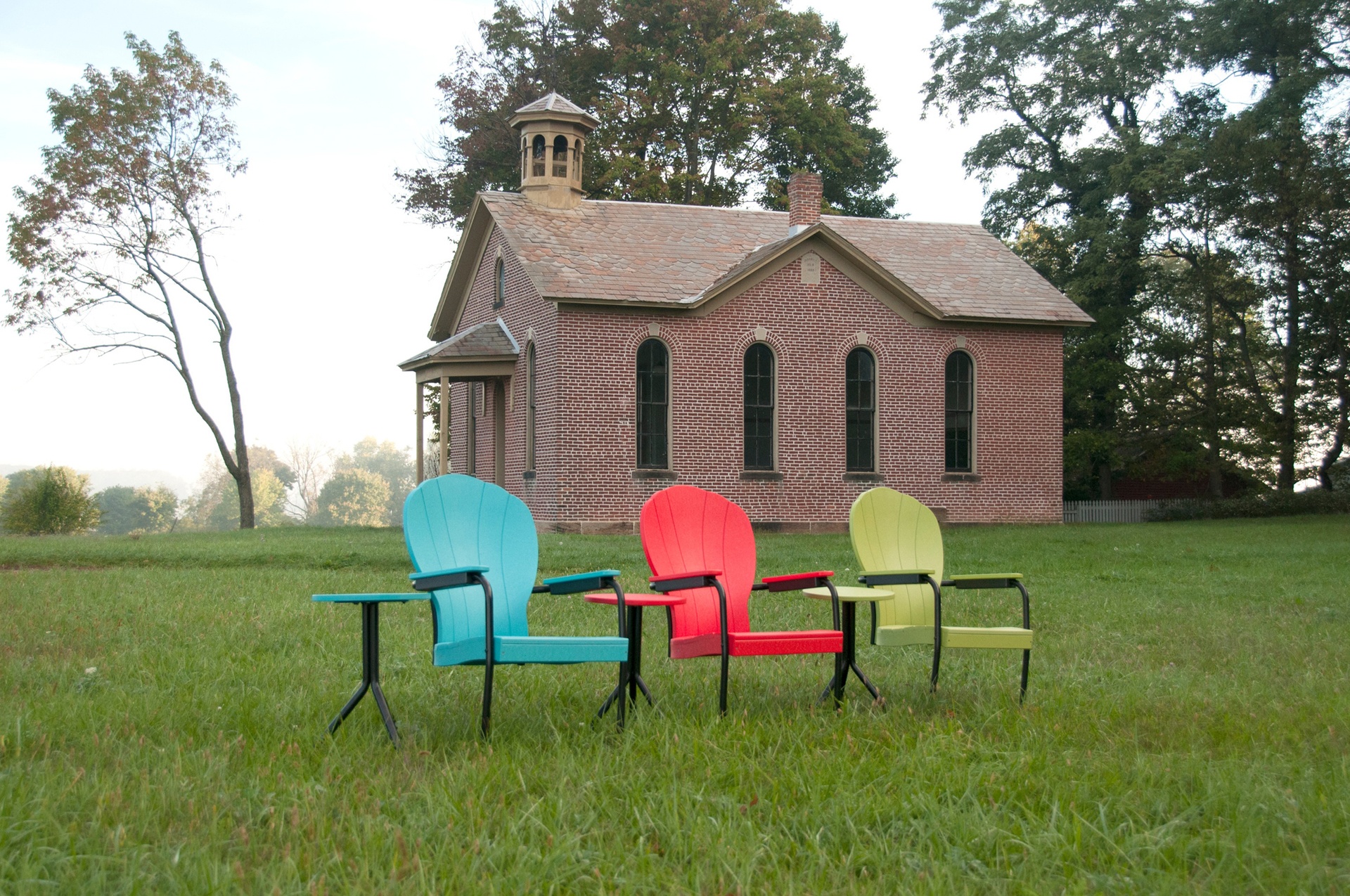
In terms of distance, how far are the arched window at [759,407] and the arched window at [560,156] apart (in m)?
5.94

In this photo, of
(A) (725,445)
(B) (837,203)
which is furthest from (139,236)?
(B) (837,203)

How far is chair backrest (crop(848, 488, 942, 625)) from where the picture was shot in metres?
6.00

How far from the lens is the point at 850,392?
23.4 meters

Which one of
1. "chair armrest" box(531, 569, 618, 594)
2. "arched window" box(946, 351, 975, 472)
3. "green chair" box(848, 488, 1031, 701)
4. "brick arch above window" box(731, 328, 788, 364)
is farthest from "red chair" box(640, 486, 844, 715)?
"arched window" box(946, 351, 975, 472)

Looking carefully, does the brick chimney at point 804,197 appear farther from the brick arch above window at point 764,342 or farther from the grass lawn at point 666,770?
the grass lawn at point 666,770

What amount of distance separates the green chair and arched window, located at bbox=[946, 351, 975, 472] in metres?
18.3

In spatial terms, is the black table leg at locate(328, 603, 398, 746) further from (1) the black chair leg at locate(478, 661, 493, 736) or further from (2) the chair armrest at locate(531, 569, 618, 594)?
(2) the chair armrest at locate(531, 569, 618, 594)

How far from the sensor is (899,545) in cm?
623

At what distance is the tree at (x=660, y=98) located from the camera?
32625 millimetres

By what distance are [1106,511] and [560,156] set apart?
1775 centimetres

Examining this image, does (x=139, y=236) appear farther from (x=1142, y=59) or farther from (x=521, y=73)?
(x=1142, y=59)

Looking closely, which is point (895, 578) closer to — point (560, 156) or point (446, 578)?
point (446, 578)

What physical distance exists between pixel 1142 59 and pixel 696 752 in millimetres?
34625

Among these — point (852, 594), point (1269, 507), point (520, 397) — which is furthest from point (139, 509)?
point (852, 594)
